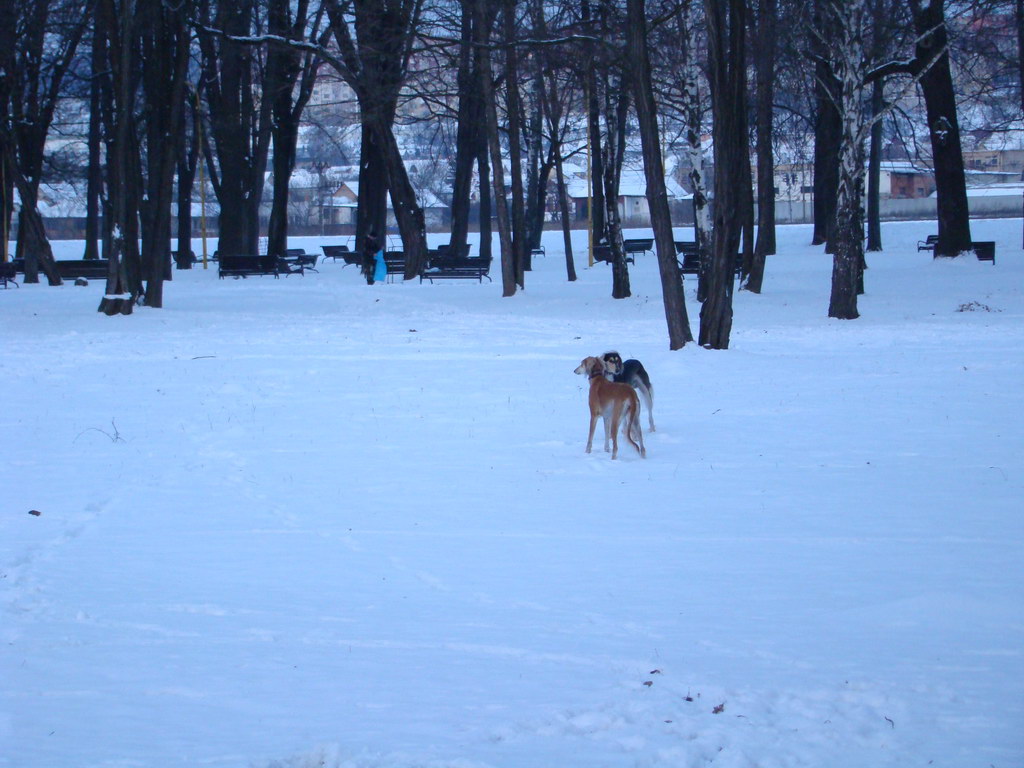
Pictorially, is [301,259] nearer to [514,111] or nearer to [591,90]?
[514,111]

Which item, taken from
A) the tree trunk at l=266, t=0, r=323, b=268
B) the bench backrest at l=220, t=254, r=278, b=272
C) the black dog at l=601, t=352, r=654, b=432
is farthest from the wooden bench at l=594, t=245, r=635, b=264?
the black dog at l=601, t=352, r=654, b=432

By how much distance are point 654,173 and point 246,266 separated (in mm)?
23658

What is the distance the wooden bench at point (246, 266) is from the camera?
36375mm

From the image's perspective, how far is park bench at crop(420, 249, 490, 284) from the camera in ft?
111

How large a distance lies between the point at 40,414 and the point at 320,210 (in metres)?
82.4

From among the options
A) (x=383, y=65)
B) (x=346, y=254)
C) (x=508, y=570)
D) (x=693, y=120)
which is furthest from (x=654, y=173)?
(x=346, y=254)

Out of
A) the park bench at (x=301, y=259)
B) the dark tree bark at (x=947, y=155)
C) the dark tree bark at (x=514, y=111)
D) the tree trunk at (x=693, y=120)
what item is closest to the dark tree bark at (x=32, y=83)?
the park bench at (x=301, y=259)

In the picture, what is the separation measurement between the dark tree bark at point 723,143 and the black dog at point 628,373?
18.7 feet

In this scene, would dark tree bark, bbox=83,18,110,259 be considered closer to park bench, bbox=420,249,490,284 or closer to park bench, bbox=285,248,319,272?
park bench, bbox=285,248,319,272

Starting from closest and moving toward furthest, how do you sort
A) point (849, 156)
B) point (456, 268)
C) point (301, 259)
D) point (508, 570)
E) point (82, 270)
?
point (508, 570) < point (849, 156) < point (456, 268) < point (82, 270) < point (301, 259)

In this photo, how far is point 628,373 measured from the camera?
10016 mm

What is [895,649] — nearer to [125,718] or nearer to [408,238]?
[125,718]

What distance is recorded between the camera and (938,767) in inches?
154

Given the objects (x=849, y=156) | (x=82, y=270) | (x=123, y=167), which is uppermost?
(x=123, y=167)
